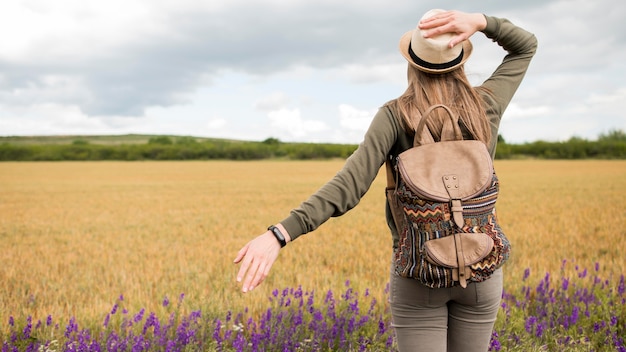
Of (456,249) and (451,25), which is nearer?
(456,249)

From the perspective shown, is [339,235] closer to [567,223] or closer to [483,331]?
[567,223]

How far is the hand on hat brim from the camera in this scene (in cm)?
234

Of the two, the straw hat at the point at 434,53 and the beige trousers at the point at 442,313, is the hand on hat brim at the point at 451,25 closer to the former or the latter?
the straw hat at the point at 434,53

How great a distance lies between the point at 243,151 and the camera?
8119 centimetres

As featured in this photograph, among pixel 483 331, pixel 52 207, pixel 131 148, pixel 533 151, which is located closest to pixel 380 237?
pixel 483 331

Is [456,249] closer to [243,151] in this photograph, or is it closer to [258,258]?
[258,258]

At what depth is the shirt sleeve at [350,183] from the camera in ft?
7.07

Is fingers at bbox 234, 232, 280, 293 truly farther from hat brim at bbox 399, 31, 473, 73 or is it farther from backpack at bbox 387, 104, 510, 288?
hat brim at bbox 399, 31, 473, 73

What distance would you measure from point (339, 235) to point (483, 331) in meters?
8.94

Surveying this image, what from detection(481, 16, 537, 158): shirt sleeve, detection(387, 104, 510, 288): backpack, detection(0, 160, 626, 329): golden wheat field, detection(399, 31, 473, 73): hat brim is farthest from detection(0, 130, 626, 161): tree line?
detection(387, 104, 510, 288): backpack

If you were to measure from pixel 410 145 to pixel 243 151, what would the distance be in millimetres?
79538

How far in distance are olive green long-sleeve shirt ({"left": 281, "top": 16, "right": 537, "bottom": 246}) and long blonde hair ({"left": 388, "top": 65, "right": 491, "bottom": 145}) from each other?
0.08 metres

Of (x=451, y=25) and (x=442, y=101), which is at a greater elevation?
(x=451, y=25)

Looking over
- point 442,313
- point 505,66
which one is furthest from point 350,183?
point 505,66
